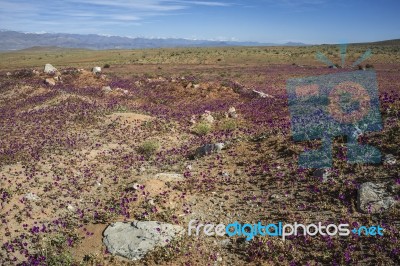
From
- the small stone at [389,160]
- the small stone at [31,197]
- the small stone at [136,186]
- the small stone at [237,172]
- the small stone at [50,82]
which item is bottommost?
the small stone at [31,197]

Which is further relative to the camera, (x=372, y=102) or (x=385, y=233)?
(x=372, y=102)

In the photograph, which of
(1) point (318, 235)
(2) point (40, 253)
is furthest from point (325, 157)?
(2) point (40, 253)

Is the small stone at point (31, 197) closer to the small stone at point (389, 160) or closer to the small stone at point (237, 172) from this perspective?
the small stone at point (237, 172)

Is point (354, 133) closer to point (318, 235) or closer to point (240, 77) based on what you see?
point (318, 235)

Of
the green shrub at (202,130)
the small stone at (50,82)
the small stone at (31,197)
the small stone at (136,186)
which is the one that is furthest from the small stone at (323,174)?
the small stone at (50,82)

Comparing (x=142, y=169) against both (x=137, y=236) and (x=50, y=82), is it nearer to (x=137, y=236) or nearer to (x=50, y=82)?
(x=137, y=236)

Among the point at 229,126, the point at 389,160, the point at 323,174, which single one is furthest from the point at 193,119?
the point at 389,160
